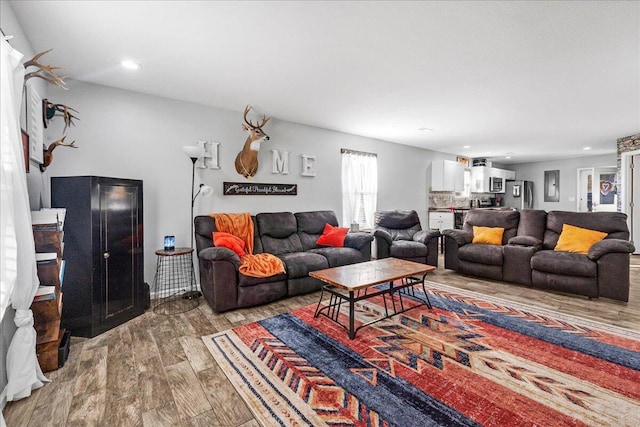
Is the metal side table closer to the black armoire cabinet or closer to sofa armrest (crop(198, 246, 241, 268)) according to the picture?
sofa armrest (crop(198, 246, 241, 268))

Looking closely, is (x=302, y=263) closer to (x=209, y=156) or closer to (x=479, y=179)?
(x=209, y=156)

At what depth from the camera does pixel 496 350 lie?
227 centimetres

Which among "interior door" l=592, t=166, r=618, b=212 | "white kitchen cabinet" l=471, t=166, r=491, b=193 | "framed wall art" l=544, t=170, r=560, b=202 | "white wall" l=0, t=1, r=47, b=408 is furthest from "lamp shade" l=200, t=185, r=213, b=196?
"interior door" l=592, t=166, r=618, b=212

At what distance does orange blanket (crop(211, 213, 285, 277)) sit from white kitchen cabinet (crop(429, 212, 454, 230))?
496cm

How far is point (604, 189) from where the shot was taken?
8.44 m

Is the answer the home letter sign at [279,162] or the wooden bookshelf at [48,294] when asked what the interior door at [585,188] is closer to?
the home letter sign at [279,162]

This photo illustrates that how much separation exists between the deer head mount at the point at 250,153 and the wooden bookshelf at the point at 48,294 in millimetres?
2258

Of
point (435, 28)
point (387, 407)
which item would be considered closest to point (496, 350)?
point (387, 407)

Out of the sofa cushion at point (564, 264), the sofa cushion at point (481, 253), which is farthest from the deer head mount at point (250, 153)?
the sofa cushion at point (564, 264)

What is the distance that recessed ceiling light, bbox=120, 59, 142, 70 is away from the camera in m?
2.75

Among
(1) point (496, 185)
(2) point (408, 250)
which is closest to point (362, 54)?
(2) point (408, 250)

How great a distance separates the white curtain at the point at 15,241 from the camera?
139cm

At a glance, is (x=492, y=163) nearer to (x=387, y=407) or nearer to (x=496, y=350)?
(x=496, y=350)

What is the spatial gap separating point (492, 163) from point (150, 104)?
977 centimetres
